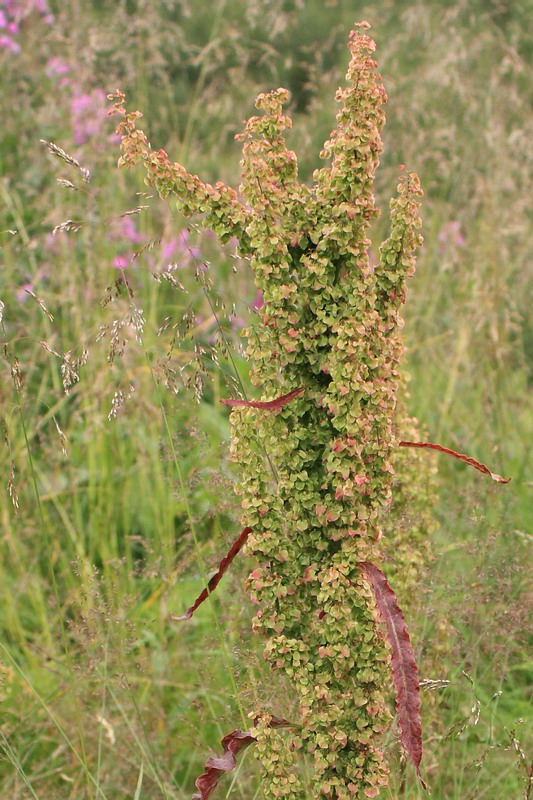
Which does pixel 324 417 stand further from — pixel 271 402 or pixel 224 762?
pixel 224 762

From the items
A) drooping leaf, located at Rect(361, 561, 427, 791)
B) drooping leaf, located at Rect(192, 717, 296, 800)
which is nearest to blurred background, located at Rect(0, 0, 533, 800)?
drooping leaf, located at Rect(192, 717, 296, 800)

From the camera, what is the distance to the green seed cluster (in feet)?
5.70

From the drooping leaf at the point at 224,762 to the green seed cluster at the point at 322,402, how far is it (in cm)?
7

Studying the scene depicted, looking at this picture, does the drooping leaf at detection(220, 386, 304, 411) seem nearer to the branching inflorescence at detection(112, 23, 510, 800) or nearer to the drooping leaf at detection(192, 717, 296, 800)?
the branching inflorescence at detection(112, 23, 510, 800)

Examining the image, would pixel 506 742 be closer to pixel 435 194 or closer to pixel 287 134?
pixel 287 134

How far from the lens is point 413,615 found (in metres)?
2.44

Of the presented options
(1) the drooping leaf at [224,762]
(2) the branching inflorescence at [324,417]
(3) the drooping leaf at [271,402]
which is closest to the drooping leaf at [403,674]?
(2) the branching inflorescence at [324,417]

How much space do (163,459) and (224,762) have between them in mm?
911

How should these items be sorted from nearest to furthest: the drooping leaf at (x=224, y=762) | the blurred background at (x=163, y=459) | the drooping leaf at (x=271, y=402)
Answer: the drooping leaf at (x=271, y=402) < the drooping leaf at (x=224, y=762) < the blurred background at (x=163, y=459)

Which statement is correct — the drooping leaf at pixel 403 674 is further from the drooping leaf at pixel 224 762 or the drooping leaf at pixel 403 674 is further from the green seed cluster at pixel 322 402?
the drooping leaf at pixel 224 762

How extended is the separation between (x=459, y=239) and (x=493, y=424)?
60.5 inches

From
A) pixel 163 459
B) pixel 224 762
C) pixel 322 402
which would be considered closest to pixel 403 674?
pixel 224 762

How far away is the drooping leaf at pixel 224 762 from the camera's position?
1842 millimetres

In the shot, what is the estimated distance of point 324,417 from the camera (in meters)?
1.83
